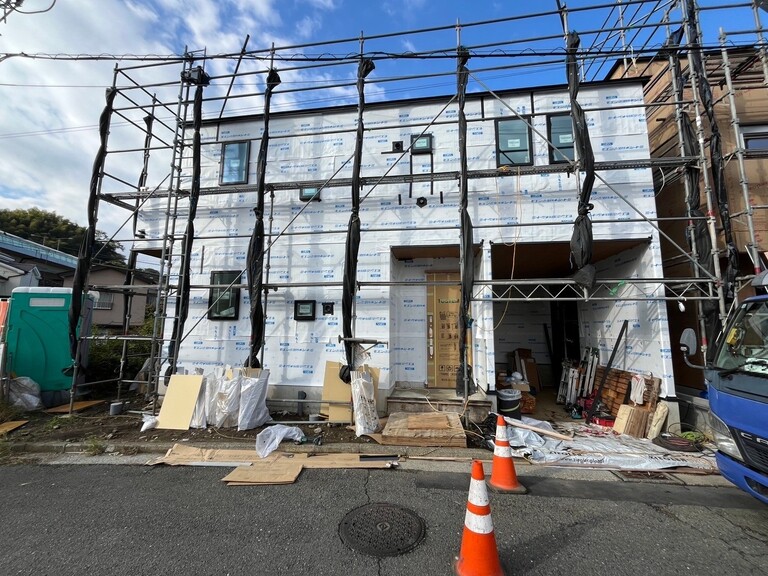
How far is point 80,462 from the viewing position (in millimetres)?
4559

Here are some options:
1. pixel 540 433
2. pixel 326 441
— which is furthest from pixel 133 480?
pixel 540 433

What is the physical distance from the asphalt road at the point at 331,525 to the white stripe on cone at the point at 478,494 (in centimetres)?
63

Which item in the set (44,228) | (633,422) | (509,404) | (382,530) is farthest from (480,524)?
(44,228)

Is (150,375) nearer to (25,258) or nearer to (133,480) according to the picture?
(133,480)

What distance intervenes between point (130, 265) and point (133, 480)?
5.78 meters

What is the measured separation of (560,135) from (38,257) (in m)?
27.3

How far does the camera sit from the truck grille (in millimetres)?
2637

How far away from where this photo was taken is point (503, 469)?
3.71 meters

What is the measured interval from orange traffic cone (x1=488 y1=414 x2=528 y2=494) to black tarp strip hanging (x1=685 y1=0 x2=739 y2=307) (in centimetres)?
521

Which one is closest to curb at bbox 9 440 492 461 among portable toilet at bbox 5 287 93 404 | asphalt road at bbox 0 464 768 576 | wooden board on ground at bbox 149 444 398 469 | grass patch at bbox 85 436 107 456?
grass patch at bbox 85 436 107 456

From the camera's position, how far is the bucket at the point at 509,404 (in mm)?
6211

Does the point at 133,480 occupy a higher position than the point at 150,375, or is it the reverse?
the point at 150,375

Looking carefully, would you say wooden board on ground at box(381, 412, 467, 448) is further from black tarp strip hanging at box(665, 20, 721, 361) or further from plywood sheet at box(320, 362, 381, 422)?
black tarp strip hanging at box(665, 20, 721, 361)

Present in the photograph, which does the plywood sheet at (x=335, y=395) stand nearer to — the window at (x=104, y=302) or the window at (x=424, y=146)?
the window at (x=424, y=146)
